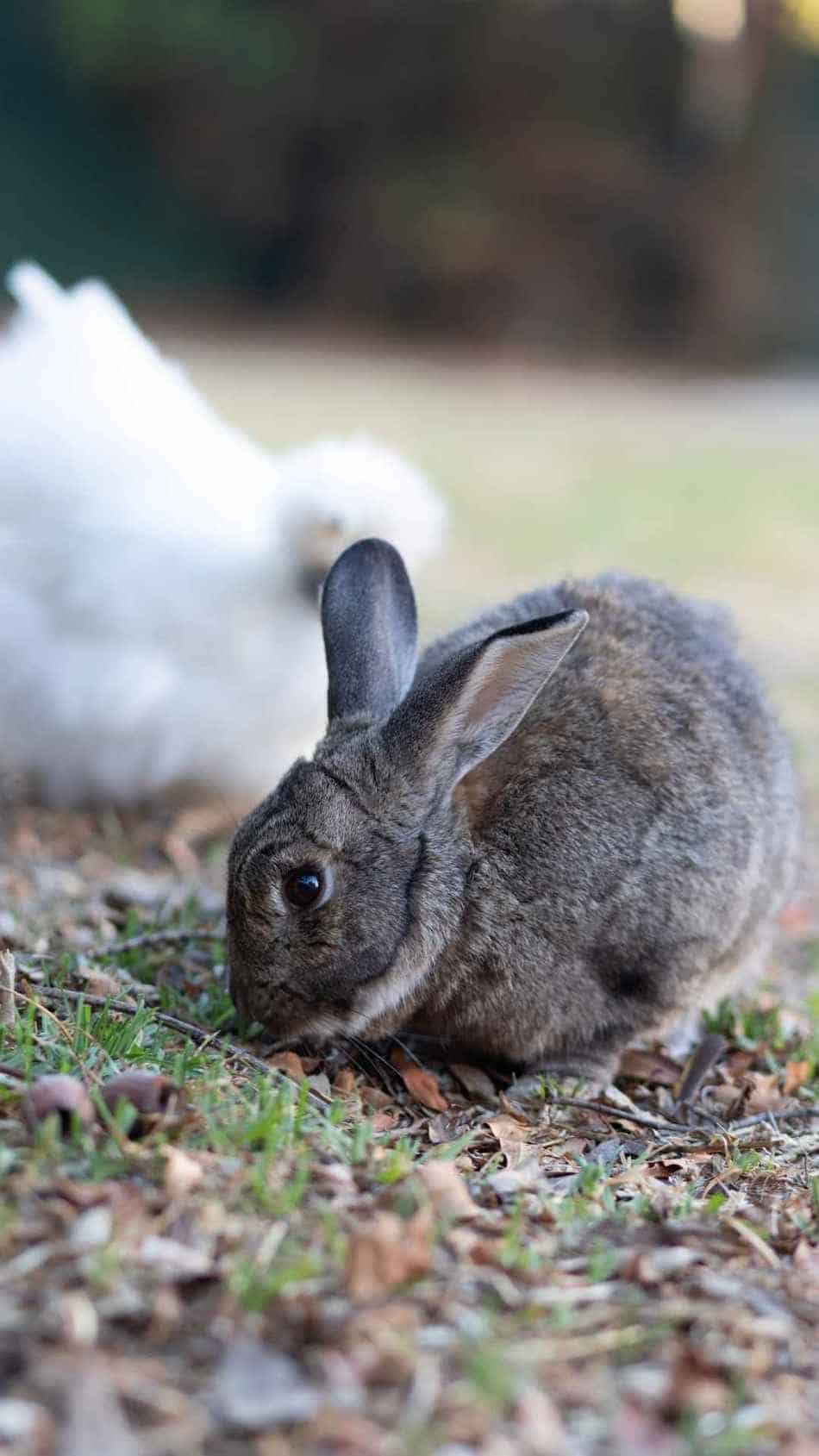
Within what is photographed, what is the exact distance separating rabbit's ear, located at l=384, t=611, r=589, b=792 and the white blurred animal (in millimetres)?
2363

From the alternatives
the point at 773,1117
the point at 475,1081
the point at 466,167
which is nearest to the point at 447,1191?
the point at 475,1081

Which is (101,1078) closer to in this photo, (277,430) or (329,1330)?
(329,1330)

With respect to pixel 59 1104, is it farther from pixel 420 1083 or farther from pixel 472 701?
pixel 472 701

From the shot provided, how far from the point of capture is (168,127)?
20.3 metres

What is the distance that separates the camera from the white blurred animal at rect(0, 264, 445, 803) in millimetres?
6227

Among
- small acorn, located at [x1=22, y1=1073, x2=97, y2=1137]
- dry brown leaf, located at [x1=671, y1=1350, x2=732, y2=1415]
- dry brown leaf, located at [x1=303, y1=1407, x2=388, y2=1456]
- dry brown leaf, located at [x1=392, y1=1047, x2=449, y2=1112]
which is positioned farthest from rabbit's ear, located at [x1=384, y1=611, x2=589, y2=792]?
dry brown leaf, located at [x1=303, y1=1407, x2=388, y2=1456]

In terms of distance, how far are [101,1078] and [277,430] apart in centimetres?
1112

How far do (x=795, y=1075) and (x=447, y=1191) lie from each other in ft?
5.48

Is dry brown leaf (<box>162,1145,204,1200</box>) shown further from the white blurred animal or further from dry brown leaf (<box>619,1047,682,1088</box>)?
the white blurred animal

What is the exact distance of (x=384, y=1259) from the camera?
101 inches

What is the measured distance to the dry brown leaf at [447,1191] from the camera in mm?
2900

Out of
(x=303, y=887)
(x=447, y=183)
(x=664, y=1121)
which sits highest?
(x=447, y=183)

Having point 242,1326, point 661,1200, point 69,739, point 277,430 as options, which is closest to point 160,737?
point 69,739

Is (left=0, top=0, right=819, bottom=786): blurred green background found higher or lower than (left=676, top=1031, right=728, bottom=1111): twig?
higher
